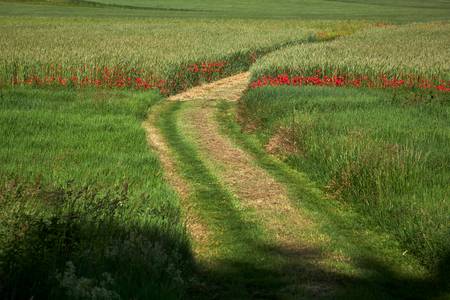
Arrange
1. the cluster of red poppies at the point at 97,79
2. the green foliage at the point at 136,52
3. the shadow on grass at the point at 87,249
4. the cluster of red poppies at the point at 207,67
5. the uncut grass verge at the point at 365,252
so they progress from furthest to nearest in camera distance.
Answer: the cluster of red poppies at the point at 207,67
the green foliage at the point at 136,52
the cluster of red poppies at the point at 97,79
the uncut grass verge at the point at 365,252
the shadow on grass at the point at 87,249

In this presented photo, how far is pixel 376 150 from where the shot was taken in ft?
36.1

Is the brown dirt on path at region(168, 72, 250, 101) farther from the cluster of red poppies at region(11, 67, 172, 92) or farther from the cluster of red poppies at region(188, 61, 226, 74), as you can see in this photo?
the cluster of red poppies at region(11, 67, 172, 92)

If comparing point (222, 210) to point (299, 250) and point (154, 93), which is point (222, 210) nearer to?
point (299, 250)

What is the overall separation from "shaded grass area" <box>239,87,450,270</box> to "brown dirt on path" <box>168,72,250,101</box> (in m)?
3.94

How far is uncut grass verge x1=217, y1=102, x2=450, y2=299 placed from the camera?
721 centimetres

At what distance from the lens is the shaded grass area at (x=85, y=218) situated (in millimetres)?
5883

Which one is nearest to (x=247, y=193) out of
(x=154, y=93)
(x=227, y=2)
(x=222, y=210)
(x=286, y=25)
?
(x=222, y=210)

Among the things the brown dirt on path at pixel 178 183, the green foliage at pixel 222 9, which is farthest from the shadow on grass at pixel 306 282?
the green foliage at pixel 222 9

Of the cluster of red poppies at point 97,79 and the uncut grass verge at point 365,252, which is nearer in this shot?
the uncut grass verge at point 365,252

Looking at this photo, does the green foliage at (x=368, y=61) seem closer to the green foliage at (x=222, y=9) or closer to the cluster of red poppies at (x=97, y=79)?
the cluster of red poppies at (x=97, y=79)

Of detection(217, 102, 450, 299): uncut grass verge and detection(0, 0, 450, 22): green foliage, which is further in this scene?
detection(0, 0, 450, 22): green foliage

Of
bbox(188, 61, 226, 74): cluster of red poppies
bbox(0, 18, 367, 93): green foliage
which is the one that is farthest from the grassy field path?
bbox(188, 61, 226, 74): cluster of red poppies

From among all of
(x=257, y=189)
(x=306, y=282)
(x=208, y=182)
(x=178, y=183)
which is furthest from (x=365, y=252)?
(x=178, y=183)

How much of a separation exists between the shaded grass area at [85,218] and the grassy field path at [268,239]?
46 centimetres
